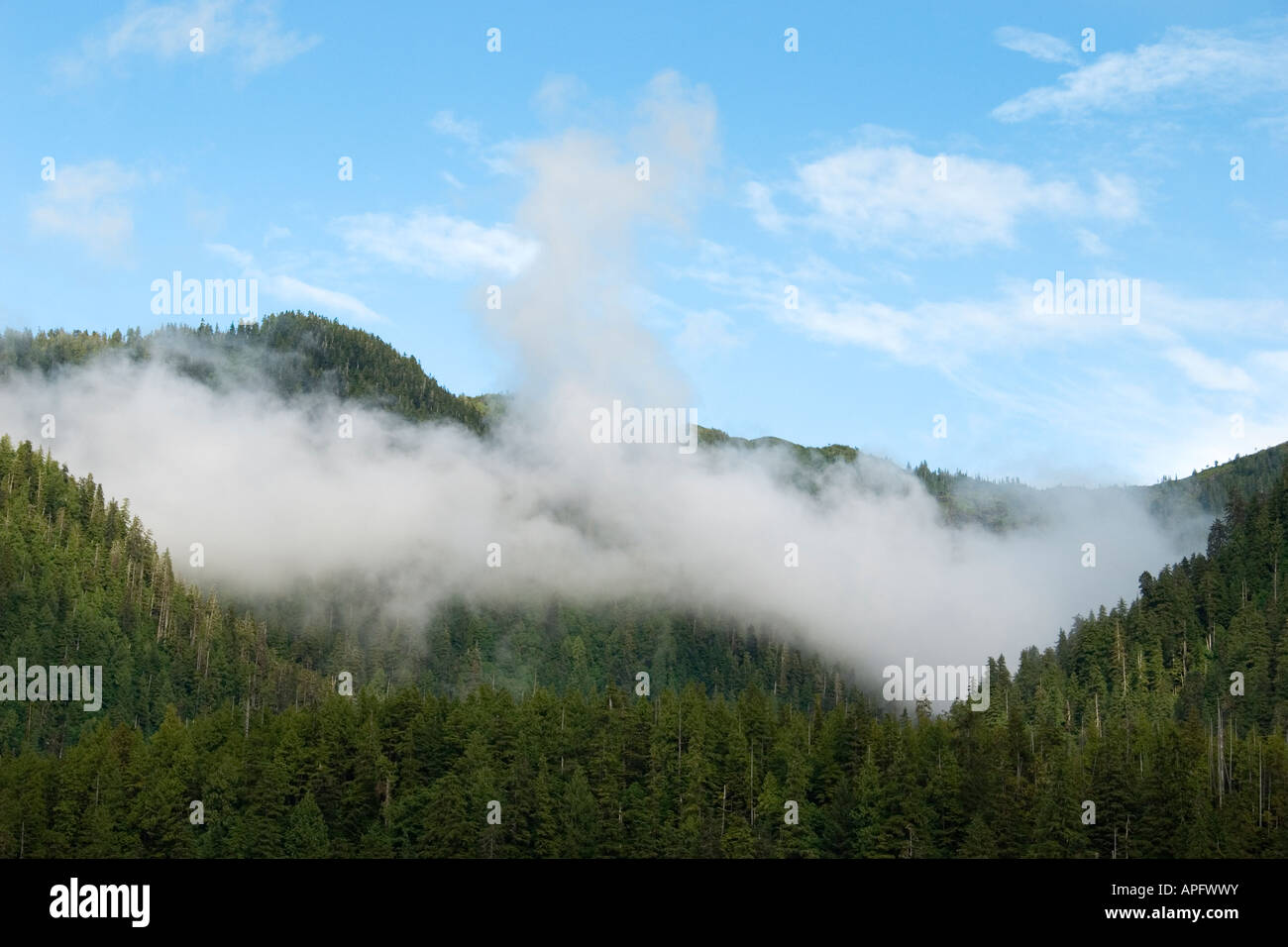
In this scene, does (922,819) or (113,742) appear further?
(113,742)

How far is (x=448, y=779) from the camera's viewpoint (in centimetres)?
16488

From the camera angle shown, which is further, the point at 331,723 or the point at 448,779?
the point at 331,723

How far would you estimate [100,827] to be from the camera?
15800cm
